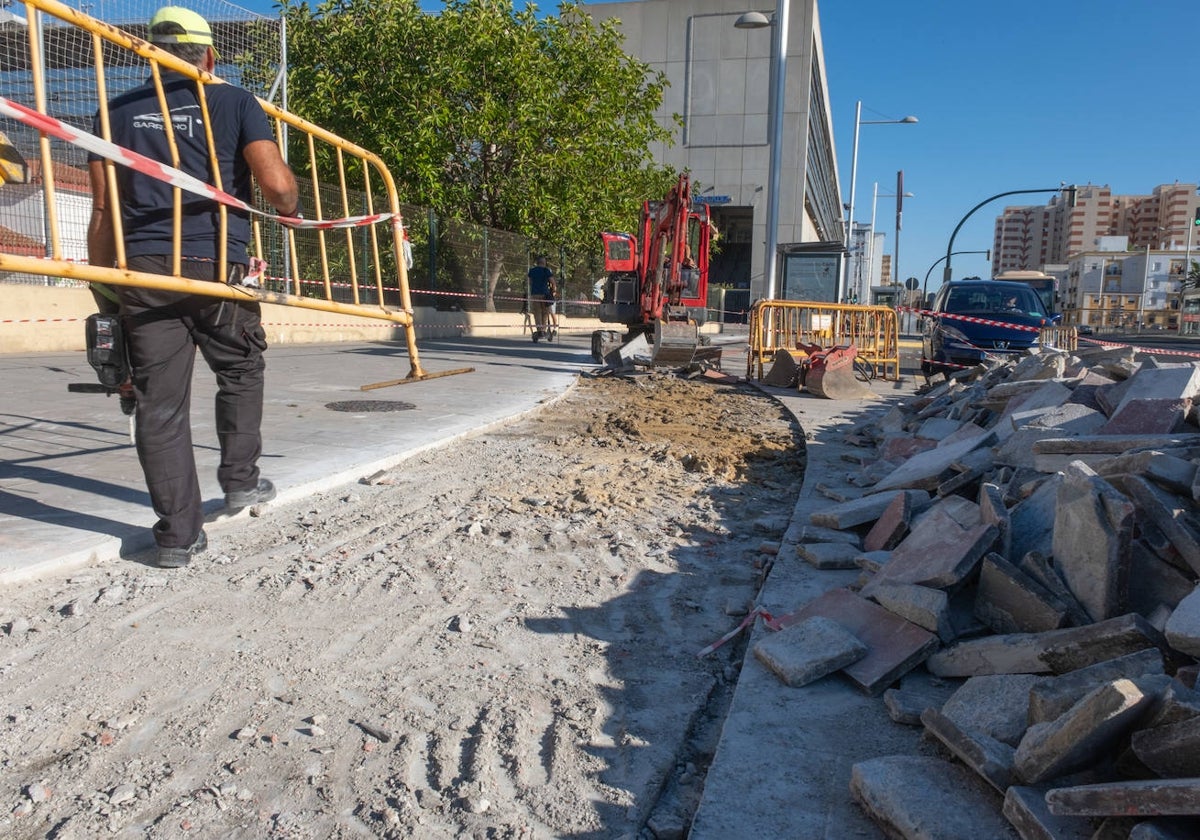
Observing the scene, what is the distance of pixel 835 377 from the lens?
37.7ft

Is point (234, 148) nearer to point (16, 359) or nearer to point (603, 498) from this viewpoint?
point (603, 498)

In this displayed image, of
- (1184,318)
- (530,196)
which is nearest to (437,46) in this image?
(530,196)

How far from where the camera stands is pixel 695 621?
11.2 ft

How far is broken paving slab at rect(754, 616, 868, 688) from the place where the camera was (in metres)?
2.76

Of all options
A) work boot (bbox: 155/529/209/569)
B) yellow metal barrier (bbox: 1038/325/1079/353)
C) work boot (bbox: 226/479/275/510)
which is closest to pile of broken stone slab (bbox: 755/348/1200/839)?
work boot (bbox: 155/529/209/569)

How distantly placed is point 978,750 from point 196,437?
5425mm

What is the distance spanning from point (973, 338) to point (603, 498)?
10.8 metres

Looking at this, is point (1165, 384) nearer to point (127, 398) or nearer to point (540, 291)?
point (127, 398)

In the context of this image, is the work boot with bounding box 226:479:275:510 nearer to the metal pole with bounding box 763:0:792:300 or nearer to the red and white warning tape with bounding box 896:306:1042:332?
the red and white warning tape with bounding box 896:306:1042:332

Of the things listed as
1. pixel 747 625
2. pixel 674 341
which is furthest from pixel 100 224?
pixel 674 341

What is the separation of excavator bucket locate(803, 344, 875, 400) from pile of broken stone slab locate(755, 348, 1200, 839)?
6.25 meters

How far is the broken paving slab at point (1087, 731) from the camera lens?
1.89 metres

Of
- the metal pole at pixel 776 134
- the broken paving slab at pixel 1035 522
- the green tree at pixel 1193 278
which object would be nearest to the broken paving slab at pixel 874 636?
the broken paving slab at pixel 1035 522

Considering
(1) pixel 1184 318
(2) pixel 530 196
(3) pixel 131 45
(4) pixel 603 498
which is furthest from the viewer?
(1) pixel 1184 318
